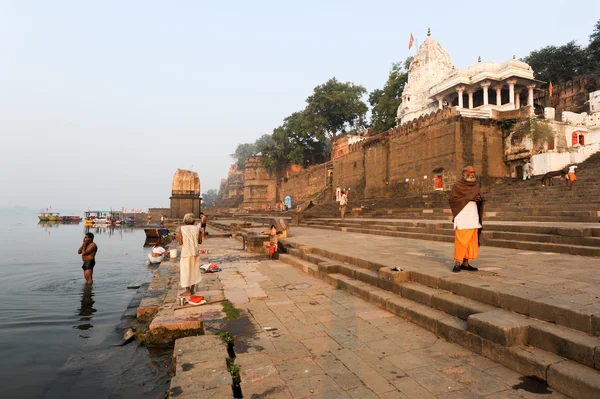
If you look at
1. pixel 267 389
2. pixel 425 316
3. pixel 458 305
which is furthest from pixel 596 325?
pixel 267 389

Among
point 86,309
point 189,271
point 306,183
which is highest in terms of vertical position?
point 306,183

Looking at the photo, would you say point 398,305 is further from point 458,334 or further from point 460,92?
point 460,92

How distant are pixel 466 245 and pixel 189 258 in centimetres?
393

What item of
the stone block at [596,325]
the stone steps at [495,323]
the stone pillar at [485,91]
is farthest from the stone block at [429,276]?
the stone pillar at [485,91]

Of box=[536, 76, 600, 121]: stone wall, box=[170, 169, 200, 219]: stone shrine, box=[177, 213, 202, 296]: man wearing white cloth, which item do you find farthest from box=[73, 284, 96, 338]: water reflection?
box=[536, 76, 600, 121]: stone wall

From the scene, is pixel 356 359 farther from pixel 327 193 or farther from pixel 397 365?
pixel 327 193

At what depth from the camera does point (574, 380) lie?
2.14m

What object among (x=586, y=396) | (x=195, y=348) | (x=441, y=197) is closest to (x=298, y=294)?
(x=195, y=348)

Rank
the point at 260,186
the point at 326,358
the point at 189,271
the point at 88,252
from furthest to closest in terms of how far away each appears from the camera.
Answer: the point at 260,186, the point at 88,252, the point at 189,271, the point at 326,358

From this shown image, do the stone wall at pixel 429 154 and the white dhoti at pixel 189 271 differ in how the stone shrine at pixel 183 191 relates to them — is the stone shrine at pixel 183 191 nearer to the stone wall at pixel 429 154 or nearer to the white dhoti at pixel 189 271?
the stone wall at pixel 429 154

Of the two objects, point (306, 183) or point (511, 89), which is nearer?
point (511, 89)

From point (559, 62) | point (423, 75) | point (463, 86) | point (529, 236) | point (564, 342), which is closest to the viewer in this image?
point (564, 342)

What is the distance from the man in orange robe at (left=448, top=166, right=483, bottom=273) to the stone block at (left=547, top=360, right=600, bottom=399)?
2.26 meters

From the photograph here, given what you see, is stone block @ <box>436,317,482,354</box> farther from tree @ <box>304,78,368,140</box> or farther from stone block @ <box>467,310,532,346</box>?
tree @ <box>304,78,368,140</box>
